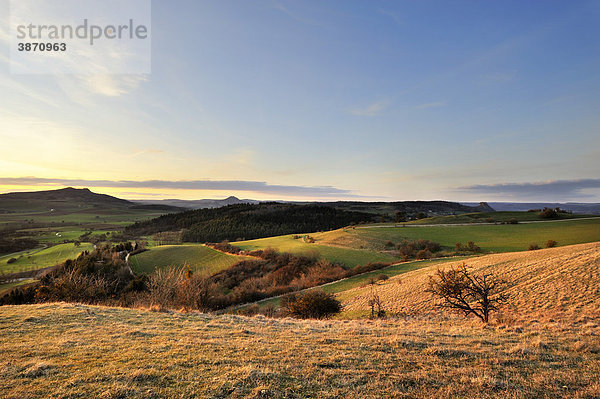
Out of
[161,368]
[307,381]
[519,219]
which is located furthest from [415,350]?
[519,219]

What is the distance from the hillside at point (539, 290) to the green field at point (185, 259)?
125 ft

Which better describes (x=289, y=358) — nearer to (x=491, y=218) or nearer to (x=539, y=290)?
(x=539, y=290)

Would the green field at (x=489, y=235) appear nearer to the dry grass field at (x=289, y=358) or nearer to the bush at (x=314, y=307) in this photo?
the bush at (x=314, y=307)

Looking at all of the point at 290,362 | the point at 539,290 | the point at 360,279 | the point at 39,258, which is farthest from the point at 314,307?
the point at 39,258

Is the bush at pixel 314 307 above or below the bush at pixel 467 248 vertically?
below

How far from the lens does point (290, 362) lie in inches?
289

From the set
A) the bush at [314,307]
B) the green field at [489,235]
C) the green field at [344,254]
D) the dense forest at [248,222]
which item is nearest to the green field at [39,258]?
the dense forest at [248,222]

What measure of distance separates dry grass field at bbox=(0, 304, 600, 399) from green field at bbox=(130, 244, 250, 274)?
4407 cm

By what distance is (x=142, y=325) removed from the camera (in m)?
12.1

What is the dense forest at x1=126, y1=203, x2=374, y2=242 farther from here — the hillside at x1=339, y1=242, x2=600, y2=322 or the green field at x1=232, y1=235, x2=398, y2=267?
the hillside at x1=339, y1=242, x2=600, y2=322

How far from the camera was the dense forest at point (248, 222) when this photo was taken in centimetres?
12281

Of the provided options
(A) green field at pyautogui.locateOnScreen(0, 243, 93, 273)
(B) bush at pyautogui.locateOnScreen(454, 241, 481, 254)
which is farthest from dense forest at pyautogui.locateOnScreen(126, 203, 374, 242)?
(B) bush at pyautogui.locateOnScreen(454, 241, 481, 254)

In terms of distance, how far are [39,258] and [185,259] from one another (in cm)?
5200

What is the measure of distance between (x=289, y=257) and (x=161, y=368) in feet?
151
